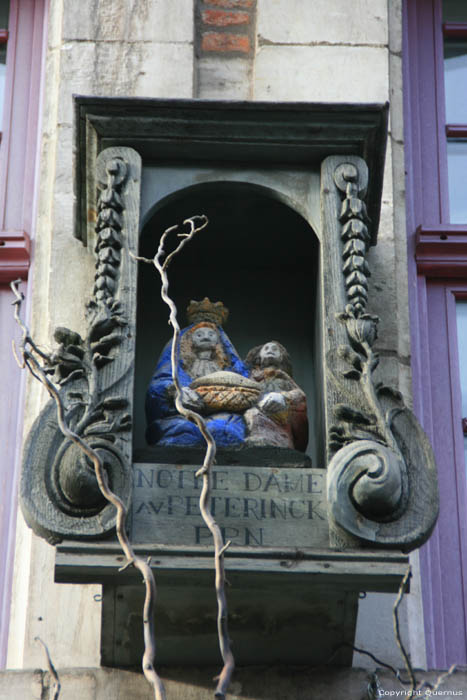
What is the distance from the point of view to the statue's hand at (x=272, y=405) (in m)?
6.82

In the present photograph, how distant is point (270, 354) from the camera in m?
7.18

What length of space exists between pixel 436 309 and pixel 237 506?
2028mm

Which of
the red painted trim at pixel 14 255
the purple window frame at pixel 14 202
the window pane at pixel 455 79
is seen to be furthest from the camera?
the window pane at pixel 455 79

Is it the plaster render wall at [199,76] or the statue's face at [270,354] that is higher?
the plaster render wall at [199,76]

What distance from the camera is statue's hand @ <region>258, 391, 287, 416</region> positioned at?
6.82 metres

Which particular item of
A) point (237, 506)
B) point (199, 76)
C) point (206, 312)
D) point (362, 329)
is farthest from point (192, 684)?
point (199, 76)

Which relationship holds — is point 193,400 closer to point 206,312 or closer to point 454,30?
point 206,312

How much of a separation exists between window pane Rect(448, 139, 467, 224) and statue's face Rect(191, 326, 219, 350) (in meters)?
1.65

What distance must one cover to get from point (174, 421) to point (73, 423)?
50 centimetres

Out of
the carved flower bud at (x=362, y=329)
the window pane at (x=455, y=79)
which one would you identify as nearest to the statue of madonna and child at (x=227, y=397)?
the carved flower bud at (x=362, y=329)

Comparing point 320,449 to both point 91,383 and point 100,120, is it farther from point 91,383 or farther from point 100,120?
point 100,120

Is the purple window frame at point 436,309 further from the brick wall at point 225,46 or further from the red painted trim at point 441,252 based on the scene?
→ the brick wall at point 225,46

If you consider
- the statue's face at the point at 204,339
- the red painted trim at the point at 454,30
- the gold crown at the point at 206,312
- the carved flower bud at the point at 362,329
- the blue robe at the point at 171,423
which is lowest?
the blue robe at the point at 171,423

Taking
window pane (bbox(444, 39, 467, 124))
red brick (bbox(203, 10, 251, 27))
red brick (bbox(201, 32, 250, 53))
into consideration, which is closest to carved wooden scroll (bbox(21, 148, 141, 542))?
red brick (bbox(201, 32, 250, 53))
